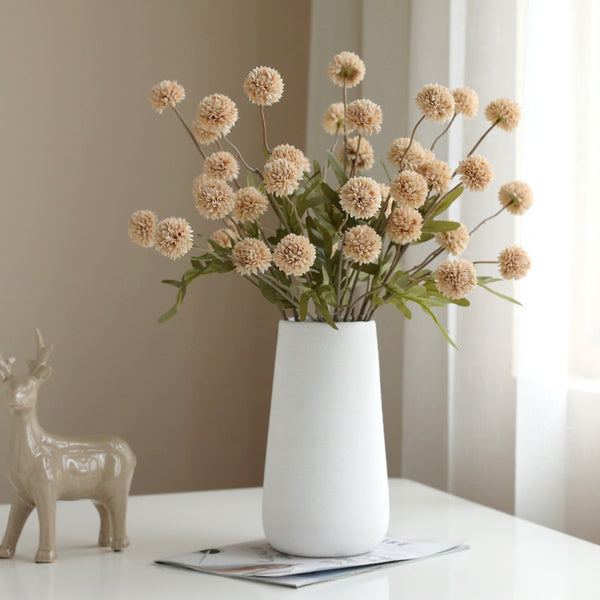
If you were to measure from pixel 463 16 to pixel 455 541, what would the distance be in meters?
0.84

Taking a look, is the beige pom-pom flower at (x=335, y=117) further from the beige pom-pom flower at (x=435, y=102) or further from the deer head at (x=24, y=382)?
the deer head at (x=24, y=382)

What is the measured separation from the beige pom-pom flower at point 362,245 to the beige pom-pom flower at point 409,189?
0.16ft

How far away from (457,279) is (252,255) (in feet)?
0.67

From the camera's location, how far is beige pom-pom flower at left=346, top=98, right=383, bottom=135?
896 mm

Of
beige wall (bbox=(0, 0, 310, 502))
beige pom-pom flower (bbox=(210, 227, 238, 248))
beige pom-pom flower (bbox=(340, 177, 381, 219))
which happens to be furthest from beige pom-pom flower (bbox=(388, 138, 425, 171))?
beige wall (bbox=(0, 0, 310, 502))

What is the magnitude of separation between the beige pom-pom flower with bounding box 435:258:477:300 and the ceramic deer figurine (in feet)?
1.32

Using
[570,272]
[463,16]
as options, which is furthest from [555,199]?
[463,16]

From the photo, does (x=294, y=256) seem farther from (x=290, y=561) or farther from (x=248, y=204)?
(x=290, y=561)

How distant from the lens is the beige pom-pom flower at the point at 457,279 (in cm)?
87

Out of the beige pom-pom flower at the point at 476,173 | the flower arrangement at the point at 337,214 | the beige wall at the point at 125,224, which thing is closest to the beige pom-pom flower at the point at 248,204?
the flower arrangement at the point at 337,214

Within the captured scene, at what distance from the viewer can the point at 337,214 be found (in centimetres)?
94

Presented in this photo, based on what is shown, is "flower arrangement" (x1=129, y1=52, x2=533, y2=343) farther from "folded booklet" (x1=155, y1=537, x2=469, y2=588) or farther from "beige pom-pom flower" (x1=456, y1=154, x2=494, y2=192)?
"folded booklet" (x1=155, y1=537, x2=469, y2=588)

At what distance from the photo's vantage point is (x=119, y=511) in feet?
3.20

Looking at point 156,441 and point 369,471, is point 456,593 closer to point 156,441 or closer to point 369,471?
point 369,471
